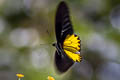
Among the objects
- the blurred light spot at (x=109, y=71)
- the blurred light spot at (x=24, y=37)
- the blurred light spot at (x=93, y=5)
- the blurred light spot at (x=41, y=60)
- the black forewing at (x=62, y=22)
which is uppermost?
the blurred light spot at (x=93, y=5)

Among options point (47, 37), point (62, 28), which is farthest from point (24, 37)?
point (62, 28)

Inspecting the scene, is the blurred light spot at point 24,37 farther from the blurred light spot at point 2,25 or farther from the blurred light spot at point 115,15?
the blurred light spot at point 115,15

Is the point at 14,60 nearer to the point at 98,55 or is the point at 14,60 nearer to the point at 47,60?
the point at 47,60

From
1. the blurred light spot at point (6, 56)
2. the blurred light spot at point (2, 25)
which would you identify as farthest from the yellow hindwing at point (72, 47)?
the blurred light spot at point (2, 25)

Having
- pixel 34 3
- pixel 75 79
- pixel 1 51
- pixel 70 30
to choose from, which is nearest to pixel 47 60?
pixel 75 79

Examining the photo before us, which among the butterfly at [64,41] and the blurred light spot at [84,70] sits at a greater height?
the butterfly at [64,41]

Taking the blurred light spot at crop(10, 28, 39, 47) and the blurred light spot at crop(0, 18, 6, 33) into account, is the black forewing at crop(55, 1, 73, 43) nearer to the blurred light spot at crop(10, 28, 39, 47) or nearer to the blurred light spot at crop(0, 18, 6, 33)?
the blurred light spot at crop(10, 28, 39, 47)

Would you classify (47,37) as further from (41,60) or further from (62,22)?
(62,22)
